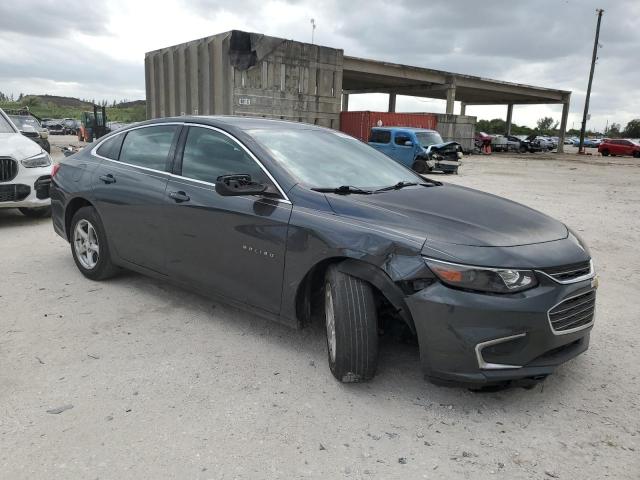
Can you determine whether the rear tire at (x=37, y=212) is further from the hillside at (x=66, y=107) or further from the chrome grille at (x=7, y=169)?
the hillside at (x=66, y=107)

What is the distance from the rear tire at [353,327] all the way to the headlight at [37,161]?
5.88 m

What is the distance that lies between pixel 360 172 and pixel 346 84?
39.6 meters

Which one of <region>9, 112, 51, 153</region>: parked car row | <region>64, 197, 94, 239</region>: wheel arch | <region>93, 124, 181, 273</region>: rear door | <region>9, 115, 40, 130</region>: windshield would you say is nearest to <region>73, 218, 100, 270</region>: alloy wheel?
<region>64, 197, 94, 239</region>: wheel arch

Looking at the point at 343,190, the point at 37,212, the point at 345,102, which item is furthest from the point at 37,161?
the point at 345,102

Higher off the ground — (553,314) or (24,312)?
(553,314)

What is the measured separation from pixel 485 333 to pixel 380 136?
1827 cm

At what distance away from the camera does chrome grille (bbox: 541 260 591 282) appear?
106 inches

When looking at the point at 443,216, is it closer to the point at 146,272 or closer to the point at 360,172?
the point at 360,172

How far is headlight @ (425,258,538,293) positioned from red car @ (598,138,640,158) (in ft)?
141

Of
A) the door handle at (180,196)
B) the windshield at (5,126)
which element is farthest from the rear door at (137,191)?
the windshield at (5,126)

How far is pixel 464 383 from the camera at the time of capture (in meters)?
2.67

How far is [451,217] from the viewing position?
9.58ft

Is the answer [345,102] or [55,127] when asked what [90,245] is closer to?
[345,102]

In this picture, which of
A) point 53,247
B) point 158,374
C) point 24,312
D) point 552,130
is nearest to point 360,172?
point 158,374
